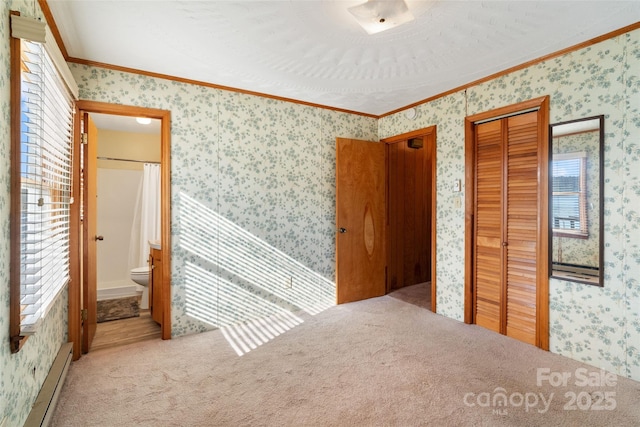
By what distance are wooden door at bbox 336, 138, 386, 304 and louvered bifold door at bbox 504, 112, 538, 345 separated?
1515 mm

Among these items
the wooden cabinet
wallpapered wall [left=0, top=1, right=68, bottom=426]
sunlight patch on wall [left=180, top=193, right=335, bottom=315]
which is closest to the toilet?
the wooden cabinet

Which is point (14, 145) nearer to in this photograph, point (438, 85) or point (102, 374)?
point (102, 374)

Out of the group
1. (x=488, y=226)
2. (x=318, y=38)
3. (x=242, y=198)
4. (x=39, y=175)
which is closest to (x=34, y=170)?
(x=39, y=175)

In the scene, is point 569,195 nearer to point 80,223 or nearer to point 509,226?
point 509,226

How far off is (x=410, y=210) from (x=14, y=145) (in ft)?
14.0

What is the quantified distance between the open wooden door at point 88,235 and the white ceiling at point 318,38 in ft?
2.27

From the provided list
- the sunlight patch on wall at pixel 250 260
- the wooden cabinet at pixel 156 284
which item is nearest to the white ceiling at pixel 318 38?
the sunlight patch on wall at pixel 250 260

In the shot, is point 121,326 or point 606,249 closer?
point 606,249

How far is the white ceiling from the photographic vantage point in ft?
6.25

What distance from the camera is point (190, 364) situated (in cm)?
241

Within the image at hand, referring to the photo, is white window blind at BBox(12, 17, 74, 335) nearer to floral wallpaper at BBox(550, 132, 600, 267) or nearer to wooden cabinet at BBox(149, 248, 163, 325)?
wooden cabinet at BBox(149, 248, 163, 325)

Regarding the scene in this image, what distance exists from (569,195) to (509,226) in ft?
1.79

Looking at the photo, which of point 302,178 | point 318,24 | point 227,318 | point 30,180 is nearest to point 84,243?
point 30,180

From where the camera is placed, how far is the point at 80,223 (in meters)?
2.55
